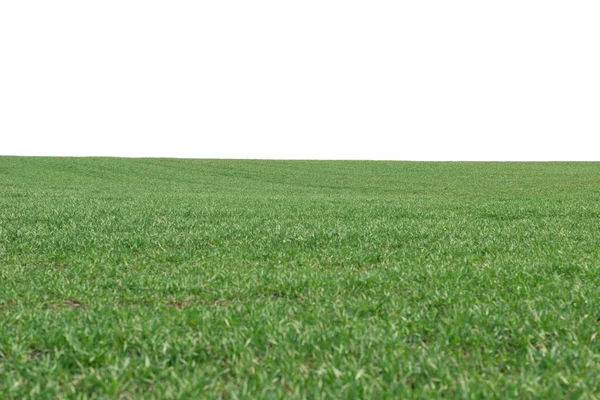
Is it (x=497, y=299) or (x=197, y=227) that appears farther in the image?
(x=197, y=227)

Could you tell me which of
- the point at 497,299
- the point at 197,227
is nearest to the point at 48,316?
the point at 497,299

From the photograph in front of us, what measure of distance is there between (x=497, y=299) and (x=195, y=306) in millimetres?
3807

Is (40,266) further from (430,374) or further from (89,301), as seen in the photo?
(430,374)

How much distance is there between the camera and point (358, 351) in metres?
5.11

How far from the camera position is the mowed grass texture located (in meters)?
4.51

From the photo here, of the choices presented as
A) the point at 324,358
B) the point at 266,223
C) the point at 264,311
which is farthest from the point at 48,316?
the point at 266,223

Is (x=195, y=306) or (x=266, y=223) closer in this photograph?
(x=195, y=306)

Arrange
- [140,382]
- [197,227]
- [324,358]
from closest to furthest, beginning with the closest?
[140,382], [324,358], [197,227]

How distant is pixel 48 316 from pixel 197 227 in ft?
25.8

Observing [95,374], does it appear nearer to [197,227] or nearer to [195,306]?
[195,306]

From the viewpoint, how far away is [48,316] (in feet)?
20.8

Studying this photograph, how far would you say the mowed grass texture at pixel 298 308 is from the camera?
451 centimetres

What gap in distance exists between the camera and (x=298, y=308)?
6660mm

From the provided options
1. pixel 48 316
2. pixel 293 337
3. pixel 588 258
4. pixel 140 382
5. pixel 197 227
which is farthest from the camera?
pixel 197 227
